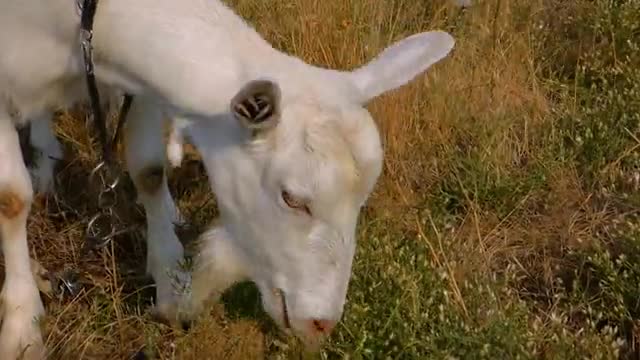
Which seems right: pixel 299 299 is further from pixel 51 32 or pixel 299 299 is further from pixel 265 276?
pixel 51 32

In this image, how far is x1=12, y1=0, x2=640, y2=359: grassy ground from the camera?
11.6ft

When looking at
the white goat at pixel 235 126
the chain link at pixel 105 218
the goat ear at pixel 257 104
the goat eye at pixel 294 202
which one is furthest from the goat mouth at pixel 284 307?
the chain link at pixel 105 218

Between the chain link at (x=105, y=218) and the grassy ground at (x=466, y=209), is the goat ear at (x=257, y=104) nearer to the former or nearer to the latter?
the grassy ground at (x=466, y=209)

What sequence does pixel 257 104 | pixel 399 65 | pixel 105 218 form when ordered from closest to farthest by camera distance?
pixel 257 104 < pixel 399 65 < pixel 105 218

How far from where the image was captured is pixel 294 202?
3.12m

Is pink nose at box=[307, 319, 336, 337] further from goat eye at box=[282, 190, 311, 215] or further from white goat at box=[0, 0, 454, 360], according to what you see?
goat eye at box=[282, 190, 311, 215]

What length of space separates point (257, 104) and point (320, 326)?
600 millimetres

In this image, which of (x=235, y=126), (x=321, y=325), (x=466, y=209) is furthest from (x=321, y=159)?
(x=466, y=209)

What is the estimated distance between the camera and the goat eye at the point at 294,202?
3107 mm

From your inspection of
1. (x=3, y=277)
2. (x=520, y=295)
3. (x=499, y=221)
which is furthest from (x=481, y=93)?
(x=3, y=277)

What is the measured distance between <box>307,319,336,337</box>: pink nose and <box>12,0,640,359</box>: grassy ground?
18cm

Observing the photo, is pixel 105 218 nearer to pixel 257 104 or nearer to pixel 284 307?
pixel 284 307

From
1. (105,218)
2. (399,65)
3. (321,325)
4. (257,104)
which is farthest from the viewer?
(105,218)

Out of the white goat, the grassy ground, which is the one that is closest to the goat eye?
the white goat
